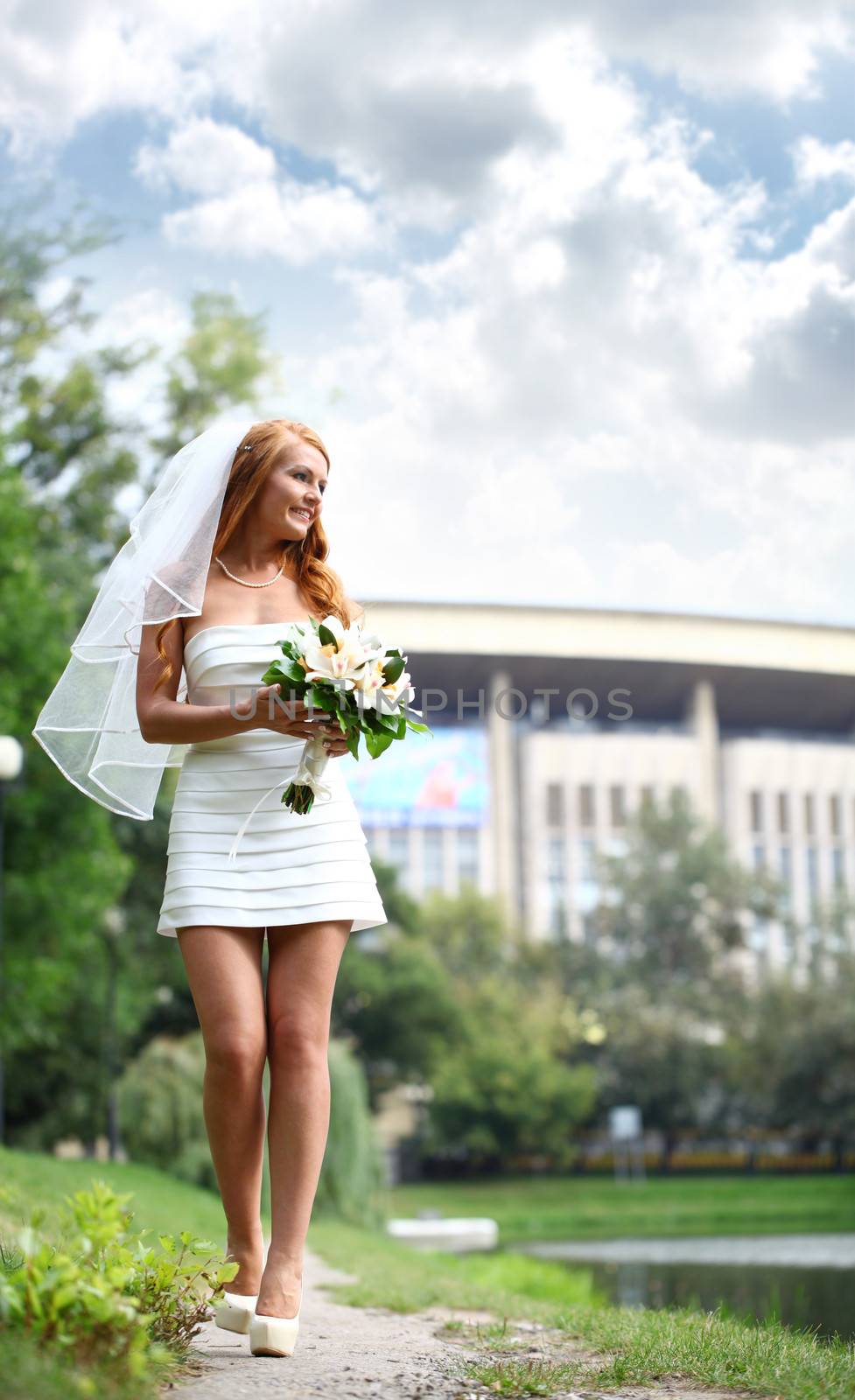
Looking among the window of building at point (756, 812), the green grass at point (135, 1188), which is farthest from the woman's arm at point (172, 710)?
the window of building at point (756, 812)

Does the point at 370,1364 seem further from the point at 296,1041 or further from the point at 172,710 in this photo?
the point at 172,710

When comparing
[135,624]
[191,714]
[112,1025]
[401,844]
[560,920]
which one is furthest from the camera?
[401,844]

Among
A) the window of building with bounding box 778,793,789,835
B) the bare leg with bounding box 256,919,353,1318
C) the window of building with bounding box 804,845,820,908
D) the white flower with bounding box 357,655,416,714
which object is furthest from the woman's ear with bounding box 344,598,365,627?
the window of building with bounding box 804,845,820,908

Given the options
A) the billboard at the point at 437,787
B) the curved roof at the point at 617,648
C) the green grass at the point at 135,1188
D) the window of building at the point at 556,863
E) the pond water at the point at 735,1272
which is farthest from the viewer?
the window of building at the point at 556,863

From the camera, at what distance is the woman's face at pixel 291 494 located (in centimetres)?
364

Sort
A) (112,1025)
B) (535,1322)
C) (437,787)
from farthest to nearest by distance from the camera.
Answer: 1. (437,787)
2. (112,1025)
3. (535,1322)

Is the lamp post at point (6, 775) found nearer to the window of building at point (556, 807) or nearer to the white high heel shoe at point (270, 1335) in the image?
the white high heel shoe at point (270, 1335)

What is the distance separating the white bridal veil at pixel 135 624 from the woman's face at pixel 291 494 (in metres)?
0.12

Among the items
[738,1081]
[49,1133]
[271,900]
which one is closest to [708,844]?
[738,1081]

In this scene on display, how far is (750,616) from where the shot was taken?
62.9m

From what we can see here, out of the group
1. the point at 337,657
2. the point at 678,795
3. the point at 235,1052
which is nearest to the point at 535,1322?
the point at 235,1052

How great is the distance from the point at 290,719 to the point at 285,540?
0.63 m

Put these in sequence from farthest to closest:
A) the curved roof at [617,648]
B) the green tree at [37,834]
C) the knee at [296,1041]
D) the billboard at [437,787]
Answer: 1. the billboard at [437,787]
2. the curved roof at [617,648]
3. the green tree at [37,834]
4. the knee at [296,1041]

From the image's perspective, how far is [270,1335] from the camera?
10.0 feet
